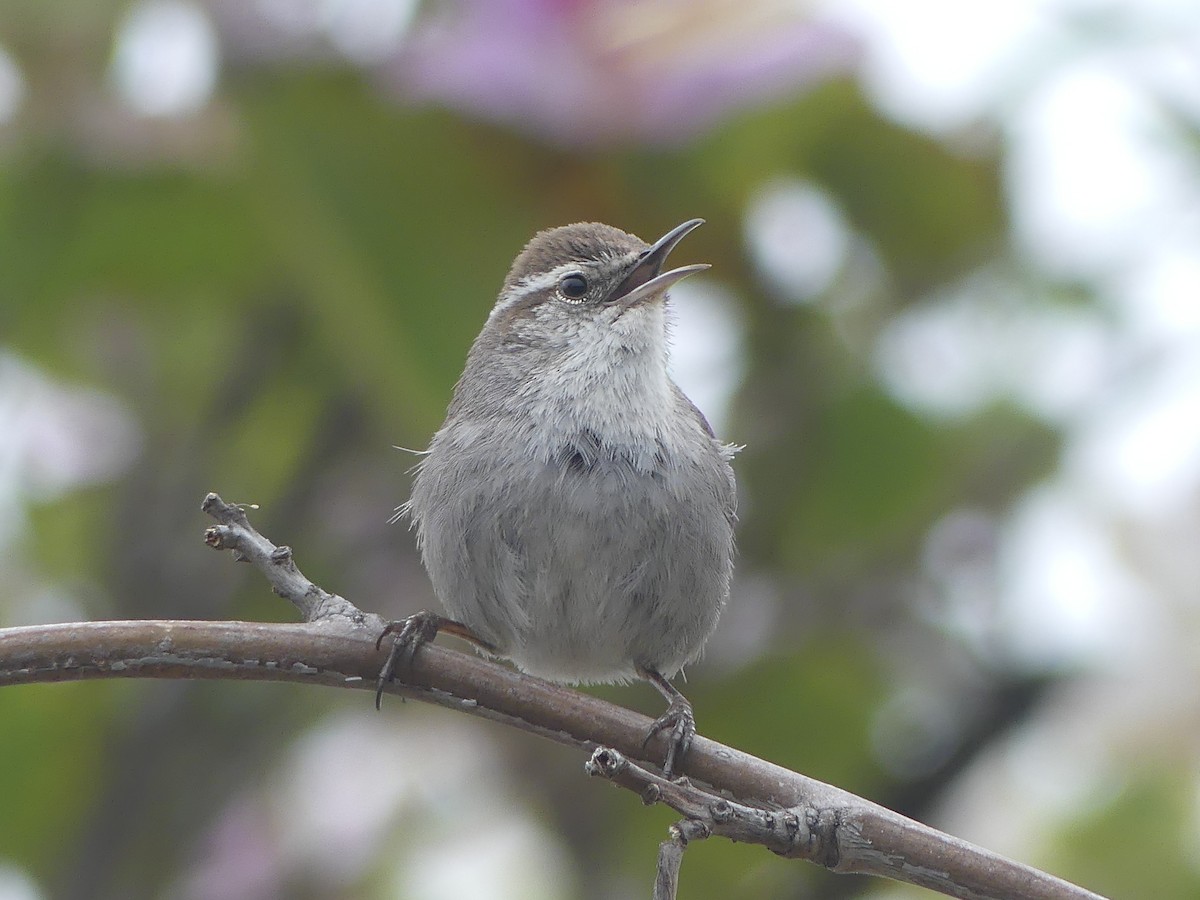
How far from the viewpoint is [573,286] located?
13.6 ft

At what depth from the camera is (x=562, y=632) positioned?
3.75m

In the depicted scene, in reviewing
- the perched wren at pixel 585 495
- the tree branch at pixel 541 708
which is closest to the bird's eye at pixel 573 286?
the perched wren at pixel 585 495

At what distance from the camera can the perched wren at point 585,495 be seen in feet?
12.1

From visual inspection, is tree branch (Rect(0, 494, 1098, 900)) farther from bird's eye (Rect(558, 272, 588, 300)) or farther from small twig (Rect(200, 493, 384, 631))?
bird's eye (Rect(558, 272, 588, 300))

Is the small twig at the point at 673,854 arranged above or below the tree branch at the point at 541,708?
below

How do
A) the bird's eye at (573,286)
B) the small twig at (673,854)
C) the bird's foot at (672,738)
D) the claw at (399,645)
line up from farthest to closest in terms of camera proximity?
1. the bird's eye at (573,286)
2. the bird's foot at (672,738)
3. the claw at (399,645)
4. the small twig at (673,854)

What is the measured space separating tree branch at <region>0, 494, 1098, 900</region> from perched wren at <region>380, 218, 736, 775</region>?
60cm

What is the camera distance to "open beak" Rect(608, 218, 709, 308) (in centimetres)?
388

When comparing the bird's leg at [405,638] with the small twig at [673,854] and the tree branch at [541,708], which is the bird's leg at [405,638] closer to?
the tree branch at [541,708]

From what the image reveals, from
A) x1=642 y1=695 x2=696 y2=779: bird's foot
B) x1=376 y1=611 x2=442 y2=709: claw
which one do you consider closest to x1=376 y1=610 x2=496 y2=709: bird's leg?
x1=376 y1=611 x2=442 y2=709: claw

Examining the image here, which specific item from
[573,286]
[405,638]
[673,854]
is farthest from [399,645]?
[573,286]

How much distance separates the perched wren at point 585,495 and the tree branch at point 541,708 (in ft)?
1.98

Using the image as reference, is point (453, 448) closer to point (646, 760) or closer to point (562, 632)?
point (562, 632)

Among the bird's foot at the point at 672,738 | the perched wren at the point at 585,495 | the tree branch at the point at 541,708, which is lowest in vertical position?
the tree branch at the point at 541,708
